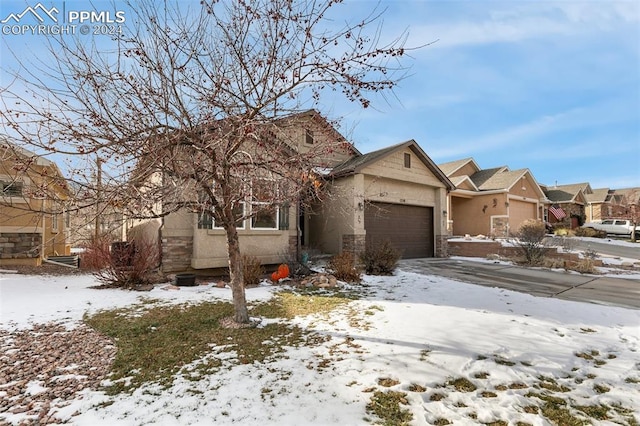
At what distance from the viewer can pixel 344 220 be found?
1362 centimetres

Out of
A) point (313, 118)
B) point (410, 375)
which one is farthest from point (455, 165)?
point (410, 375)

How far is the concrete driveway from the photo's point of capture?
7.96 meters

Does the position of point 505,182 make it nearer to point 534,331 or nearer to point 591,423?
point 534,331

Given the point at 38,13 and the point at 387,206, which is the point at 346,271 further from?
the point at 38,13

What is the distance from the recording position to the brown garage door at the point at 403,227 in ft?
46.7

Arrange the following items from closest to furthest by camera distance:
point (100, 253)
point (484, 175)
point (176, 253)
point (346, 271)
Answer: point (100, 253) → point (346, 271) → point (176, 253) → point (484, 175)

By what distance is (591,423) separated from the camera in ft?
9.78

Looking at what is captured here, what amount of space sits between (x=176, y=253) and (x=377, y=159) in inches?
346

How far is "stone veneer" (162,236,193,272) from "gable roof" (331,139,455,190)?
5947mm

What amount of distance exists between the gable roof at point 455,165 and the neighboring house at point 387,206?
9594 millimetres

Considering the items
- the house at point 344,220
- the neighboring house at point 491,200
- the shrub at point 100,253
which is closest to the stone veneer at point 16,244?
the shrub at point 100,253

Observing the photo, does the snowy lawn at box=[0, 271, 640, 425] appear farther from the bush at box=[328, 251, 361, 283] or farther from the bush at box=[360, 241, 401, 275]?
the bush at box=[360, 241, 401, 275]

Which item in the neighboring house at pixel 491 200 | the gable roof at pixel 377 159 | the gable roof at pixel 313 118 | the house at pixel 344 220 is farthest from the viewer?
the neighboring house at pixel 491 200

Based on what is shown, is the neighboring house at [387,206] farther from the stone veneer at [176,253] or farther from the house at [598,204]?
the house at [598,204]
